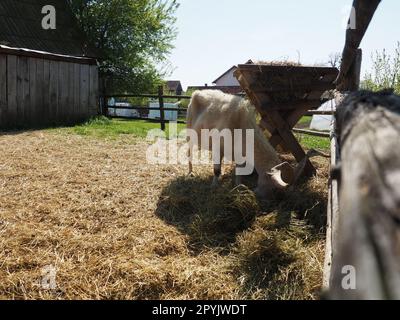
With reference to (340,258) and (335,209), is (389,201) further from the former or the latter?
(335,209)

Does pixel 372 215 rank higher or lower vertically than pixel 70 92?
lower

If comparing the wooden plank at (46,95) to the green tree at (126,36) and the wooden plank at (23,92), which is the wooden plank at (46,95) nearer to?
the wooden plank at (23,92)

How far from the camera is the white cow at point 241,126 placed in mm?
4391

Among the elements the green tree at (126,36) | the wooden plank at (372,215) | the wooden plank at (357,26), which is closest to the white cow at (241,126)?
the wooden plank at (357,26)

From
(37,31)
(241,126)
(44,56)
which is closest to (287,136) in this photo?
(241,126)

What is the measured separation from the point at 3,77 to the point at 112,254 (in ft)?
32.7

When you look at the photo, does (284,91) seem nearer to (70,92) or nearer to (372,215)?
(372,215)

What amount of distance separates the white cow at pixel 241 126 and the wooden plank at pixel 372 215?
3190mm

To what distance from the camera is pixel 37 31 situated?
47.3ft

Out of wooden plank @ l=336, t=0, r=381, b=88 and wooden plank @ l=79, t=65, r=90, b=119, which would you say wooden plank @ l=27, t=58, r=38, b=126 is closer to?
wooden plank @ l=79, t=65, r=90, b=119

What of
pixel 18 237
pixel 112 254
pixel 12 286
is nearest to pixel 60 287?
pixel 12 286

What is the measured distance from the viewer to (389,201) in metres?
0.76

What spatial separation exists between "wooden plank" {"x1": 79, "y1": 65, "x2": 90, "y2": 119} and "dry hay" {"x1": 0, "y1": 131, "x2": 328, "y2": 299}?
795cm

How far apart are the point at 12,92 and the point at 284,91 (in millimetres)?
9596
